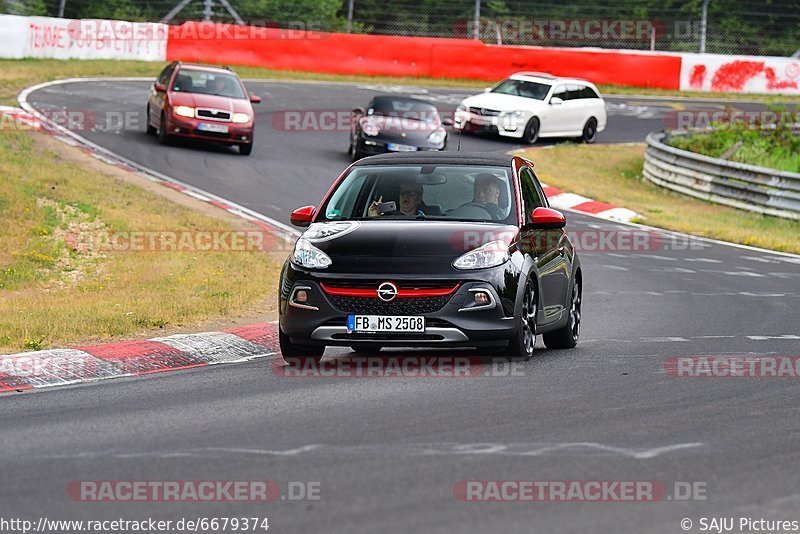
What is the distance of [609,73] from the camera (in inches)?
1772

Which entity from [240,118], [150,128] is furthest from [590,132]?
[150,128]

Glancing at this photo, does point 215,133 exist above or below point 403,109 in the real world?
below

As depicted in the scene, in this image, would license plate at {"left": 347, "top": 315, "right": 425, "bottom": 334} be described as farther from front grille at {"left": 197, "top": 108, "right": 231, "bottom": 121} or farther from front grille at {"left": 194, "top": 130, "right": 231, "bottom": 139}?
front grille at {"left": 197, "top": 108, "right": 231, "bottom": 121}

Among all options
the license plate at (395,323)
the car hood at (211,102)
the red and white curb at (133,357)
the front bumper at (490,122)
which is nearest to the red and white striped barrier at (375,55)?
the front bumper at (490,122)

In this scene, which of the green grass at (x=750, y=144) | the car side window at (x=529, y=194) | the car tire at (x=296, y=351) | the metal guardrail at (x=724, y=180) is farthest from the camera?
the green grass at (x=750, y=144)

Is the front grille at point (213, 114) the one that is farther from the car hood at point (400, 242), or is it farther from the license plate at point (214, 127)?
the car hood at point (400, 242)

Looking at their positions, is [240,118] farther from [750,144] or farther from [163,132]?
[750,144]

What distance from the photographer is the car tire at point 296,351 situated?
1016 cm

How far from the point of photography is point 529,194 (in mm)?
11219

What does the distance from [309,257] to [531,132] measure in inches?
940

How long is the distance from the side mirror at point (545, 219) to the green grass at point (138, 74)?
22059mm

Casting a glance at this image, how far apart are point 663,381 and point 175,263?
8.11 m

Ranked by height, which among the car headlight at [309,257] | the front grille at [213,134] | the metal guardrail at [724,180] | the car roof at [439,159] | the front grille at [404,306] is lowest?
the metal guardrail at [724,180]

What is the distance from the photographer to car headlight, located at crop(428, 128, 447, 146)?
27.2 meters
